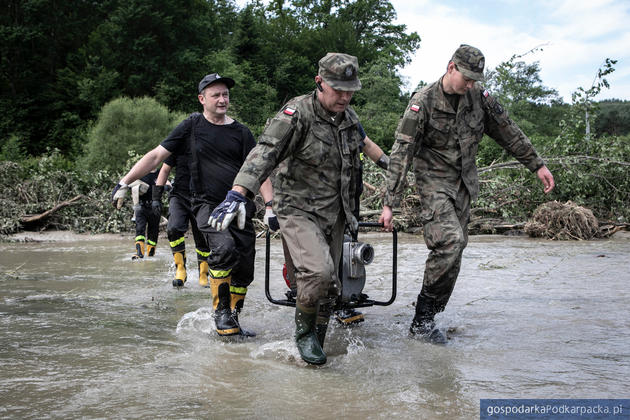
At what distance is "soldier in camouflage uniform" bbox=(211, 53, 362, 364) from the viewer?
401cm

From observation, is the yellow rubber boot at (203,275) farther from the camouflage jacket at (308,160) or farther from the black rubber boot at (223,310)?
the camouflage jacket at (308,160)

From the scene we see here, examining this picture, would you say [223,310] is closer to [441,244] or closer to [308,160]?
[308,160]

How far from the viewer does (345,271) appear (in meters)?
4.70

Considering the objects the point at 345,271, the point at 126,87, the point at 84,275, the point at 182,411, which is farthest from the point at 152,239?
the point at 126,87

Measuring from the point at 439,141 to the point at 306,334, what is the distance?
176cm

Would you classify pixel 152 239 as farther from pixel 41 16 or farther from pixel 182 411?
pixel 41 16

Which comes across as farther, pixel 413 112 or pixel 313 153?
pixel 413 112

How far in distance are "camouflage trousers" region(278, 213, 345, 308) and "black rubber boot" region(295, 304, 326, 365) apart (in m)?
0.06

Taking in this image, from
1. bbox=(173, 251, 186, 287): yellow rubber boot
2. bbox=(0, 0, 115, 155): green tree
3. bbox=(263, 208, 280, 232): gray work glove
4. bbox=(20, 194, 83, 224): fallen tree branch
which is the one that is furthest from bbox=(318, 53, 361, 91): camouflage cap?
bbox=(0, 0, 115, 155): green tree

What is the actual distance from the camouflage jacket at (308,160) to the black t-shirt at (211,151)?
109 centimetres

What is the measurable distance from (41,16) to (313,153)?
37.1 m

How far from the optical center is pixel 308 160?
4.15 meters

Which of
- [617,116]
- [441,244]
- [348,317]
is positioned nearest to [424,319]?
[441,244]

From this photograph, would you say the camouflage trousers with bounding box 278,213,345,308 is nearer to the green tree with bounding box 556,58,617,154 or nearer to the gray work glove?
the gray work glove
